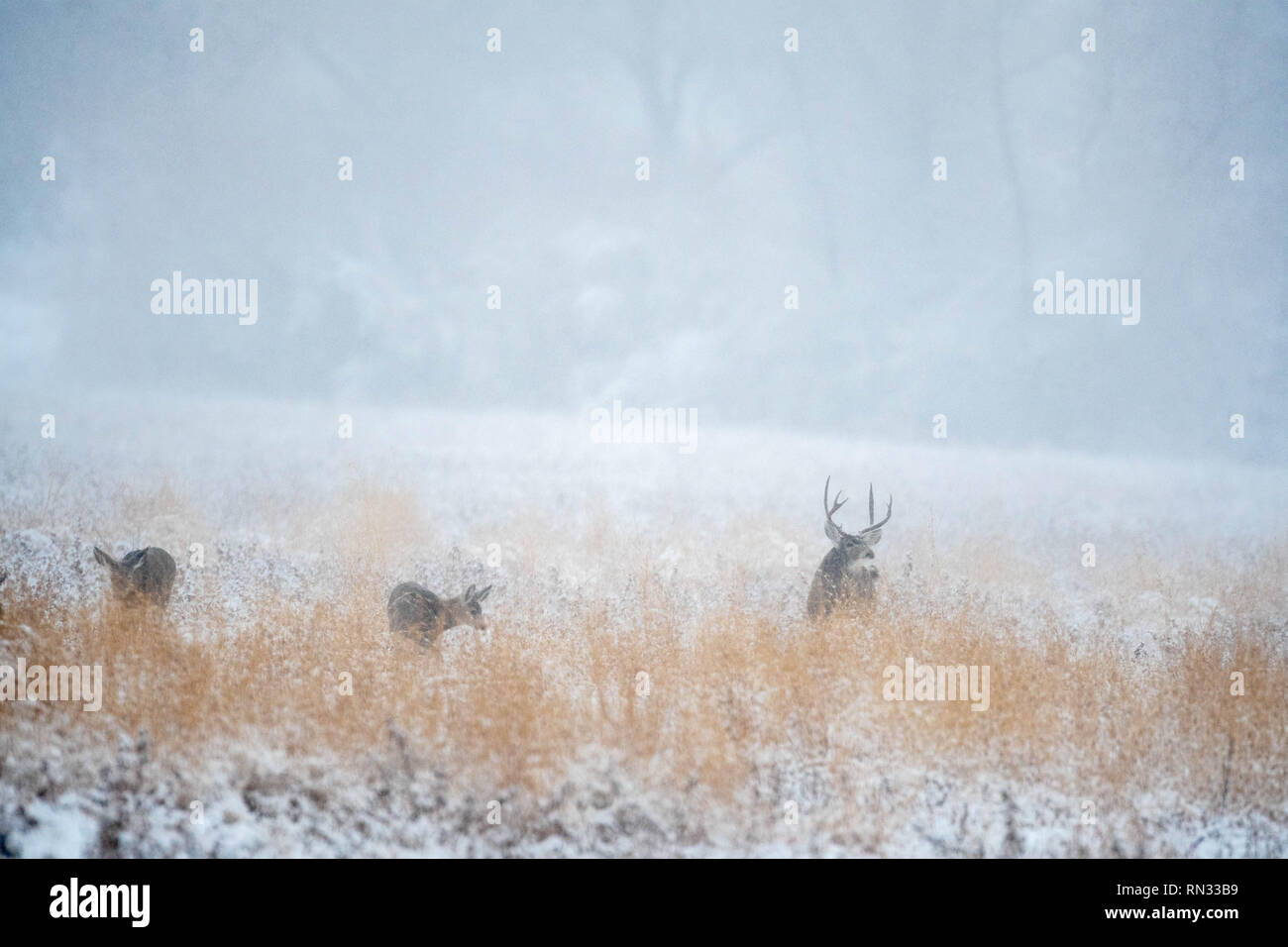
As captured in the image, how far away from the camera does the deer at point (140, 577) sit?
729cm

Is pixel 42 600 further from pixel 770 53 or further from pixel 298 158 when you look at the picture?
pixel 770 53

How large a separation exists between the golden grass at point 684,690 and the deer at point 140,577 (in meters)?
0.20

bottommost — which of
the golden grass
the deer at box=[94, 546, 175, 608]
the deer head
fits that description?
the golden grass

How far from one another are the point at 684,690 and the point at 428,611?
2802mm

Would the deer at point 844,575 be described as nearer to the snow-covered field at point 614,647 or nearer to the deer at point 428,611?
the snow-covered field at point 614,647

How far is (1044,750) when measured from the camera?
6.30 metres

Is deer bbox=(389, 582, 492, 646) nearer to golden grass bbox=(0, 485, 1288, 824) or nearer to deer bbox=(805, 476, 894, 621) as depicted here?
golden grass bbox=(0, 485, 1288, 824)

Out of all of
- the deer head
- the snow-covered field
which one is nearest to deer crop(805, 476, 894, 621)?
the snow-covered field

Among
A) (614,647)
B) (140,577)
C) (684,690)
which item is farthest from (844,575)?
(140,577)

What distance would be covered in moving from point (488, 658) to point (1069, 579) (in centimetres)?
763

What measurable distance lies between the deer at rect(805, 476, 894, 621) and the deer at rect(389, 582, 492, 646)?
3.71 metres

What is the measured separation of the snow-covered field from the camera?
5742 millimetres

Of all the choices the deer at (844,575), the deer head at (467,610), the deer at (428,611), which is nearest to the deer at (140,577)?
the deer at (428,611)

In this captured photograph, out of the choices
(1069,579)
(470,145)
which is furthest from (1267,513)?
(470,145)
